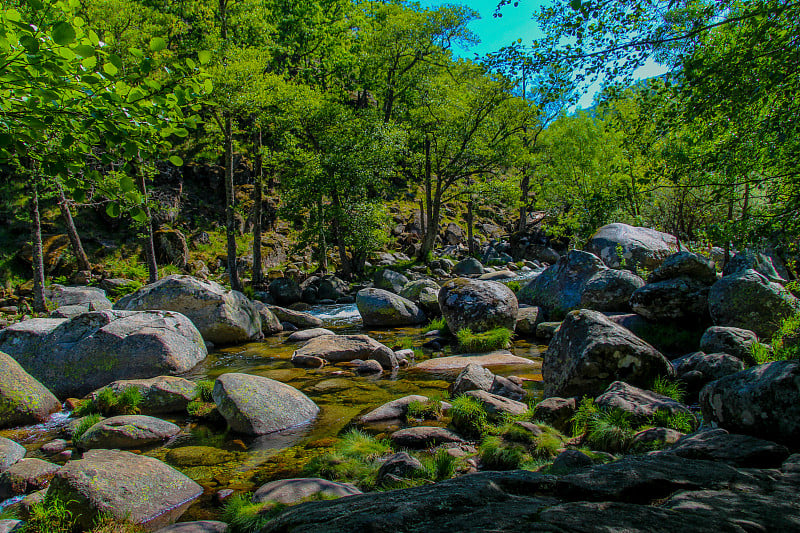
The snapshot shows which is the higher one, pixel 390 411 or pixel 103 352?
pixel 103 352

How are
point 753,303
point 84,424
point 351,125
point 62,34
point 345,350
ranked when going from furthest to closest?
point 351,125
point 345,350
point 753,303
point 84,424
point 62,34

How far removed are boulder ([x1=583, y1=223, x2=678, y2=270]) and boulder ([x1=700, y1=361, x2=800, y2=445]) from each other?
1033 cm

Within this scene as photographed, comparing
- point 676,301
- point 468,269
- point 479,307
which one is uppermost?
point 468,269

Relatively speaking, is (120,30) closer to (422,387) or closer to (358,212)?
(358,212)

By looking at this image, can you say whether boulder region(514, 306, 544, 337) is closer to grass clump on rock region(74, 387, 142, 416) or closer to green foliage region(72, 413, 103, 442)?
grass clump on rock region(74, 387, 142, 416)

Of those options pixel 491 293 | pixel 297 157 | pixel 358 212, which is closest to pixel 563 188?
pixel 358 212

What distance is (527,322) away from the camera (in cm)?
1362

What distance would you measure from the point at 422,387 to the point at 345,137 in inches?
760

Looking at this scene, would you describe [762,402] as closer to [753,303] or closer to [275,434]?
[753,303]

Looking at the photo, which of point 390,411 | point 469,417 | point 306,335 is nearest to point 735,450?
point 469,417

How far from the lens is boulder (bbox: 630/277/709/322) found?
10.1 meters

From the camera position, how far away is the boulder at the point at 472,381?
808cm

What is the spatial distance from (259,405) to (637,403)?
5.84 metres

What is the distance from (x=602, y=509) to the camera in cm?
231
